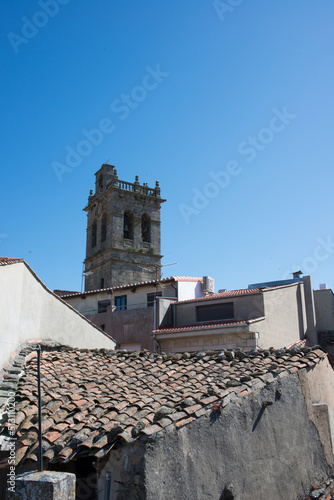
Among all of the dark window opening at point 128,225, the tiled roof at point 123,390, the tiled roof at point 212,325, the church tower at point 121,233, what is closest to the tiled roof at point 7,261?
the tiled roof at point 123,390

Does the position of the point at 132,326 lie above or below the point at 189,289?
below

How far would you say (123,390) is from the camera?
7109 mm

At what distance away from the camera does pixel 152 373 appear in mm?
8094

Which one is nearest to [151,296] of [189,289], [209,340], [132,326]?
[189,289]

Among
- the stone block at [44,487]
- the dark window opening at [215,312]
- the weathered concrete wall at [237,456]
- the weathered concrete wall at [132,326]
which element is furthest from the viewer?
the weathered concrete wall at [132,326]

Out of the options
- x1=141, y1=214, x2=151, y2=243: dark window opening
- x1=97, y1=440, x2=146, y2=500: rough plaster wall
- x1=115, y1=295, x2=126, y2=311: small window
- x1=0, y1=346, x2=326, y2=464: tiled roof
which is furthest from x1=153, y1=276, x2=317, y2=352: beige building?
x1=141, y1=214, x2=151, y2=243: dark window opening

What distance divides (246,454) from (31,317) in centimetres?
506

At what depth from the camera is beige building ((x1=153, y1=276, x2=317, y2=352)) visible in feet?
55.5

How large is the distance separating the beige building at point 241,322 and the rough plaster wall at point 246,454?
29.9 ft

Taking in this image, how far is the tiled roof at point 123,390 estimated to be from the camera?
5.45m

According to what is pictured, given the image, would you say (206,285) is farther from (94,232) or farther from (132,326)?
(94,232)

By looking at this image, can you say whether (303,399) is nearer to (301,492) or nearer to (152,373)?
(301,492)

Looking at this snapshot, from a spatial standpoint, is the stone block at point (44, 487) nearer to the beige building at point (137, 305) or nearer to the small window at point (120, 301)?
the beige building at point (137, 305)

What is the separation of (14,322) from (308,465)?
5.39 metres
